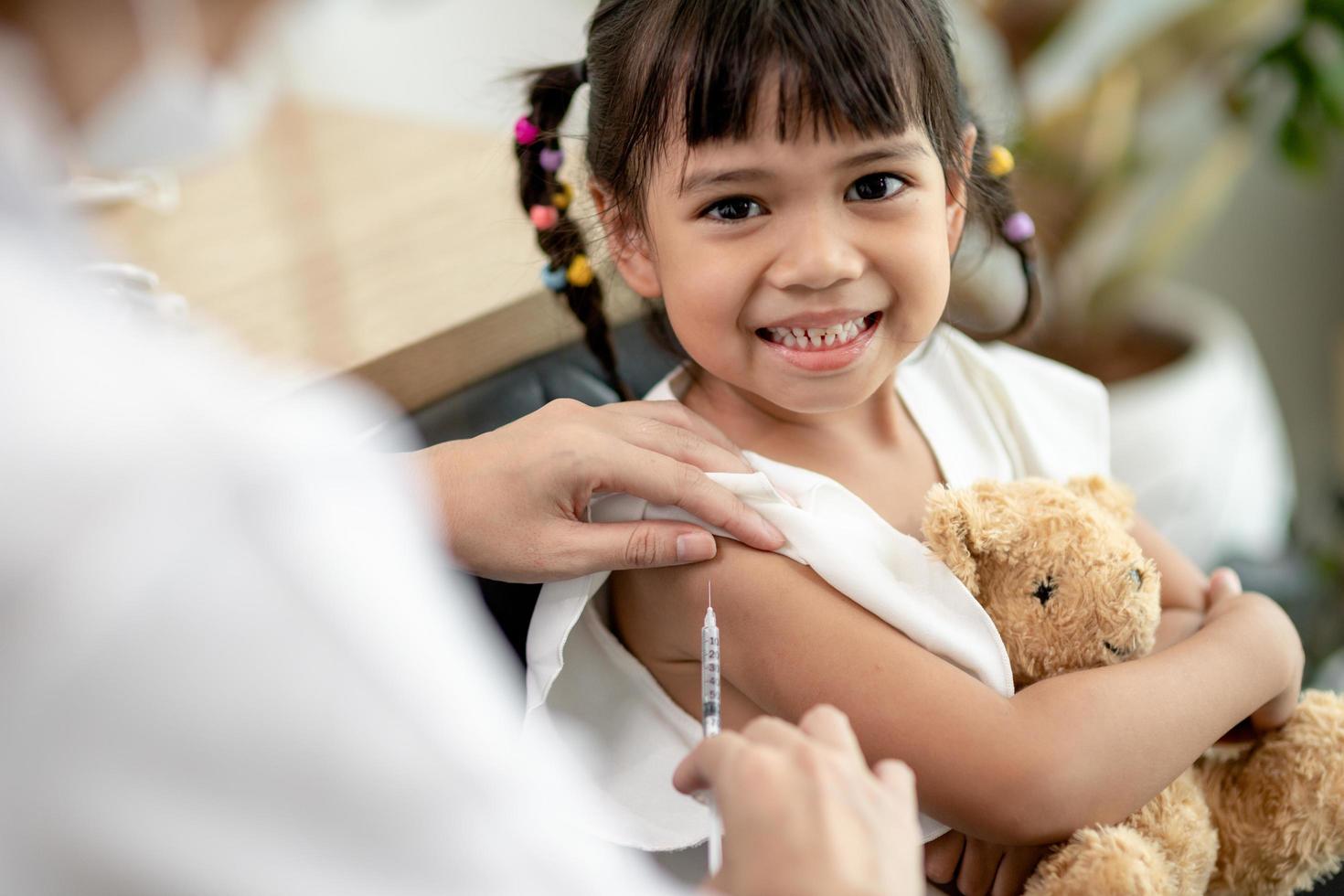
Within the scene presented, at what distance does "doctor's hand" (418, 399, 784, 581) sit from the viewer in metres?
0.92

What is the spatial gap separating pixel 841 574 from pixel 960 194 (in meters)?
0.37

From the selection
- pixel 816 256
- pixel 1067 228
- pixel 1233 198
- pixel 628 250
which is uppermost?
pixel 1233 198

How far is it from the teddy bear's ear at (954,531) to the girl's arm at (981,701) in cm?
6

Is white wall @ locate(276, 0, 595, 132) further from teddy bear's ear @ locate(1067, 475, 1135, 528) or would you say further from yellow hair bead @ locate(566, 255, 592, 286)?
teddy bear's ear @ locate(1067, 475, 1135, 528)

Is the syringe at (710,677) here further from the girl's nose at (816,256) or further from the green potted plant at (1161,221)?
the green potted plant at (1161,221)

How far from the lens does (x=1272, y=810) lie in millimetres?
948

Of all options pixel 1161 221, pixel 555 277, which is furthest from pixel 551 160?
pixel 1161 221

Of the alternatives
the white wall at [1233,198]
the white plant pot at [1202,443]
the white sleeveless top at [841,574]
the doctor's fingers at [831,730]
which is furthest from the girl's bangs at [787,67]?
the white wall at [1233,198]

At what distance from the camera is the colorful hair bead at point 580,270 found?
3.59 feet

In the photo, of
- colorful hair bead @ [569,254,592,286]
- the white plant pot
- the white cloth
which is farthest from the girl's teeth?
the white plant pot

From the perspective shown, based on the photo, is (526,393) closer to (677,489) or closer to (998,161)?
(677,489)

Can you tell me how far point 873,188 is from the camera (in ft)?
3.07

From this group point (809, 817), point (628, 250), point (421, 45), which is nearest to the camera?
point (809, 817)

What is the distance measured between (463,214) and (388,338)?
0.32 meters
